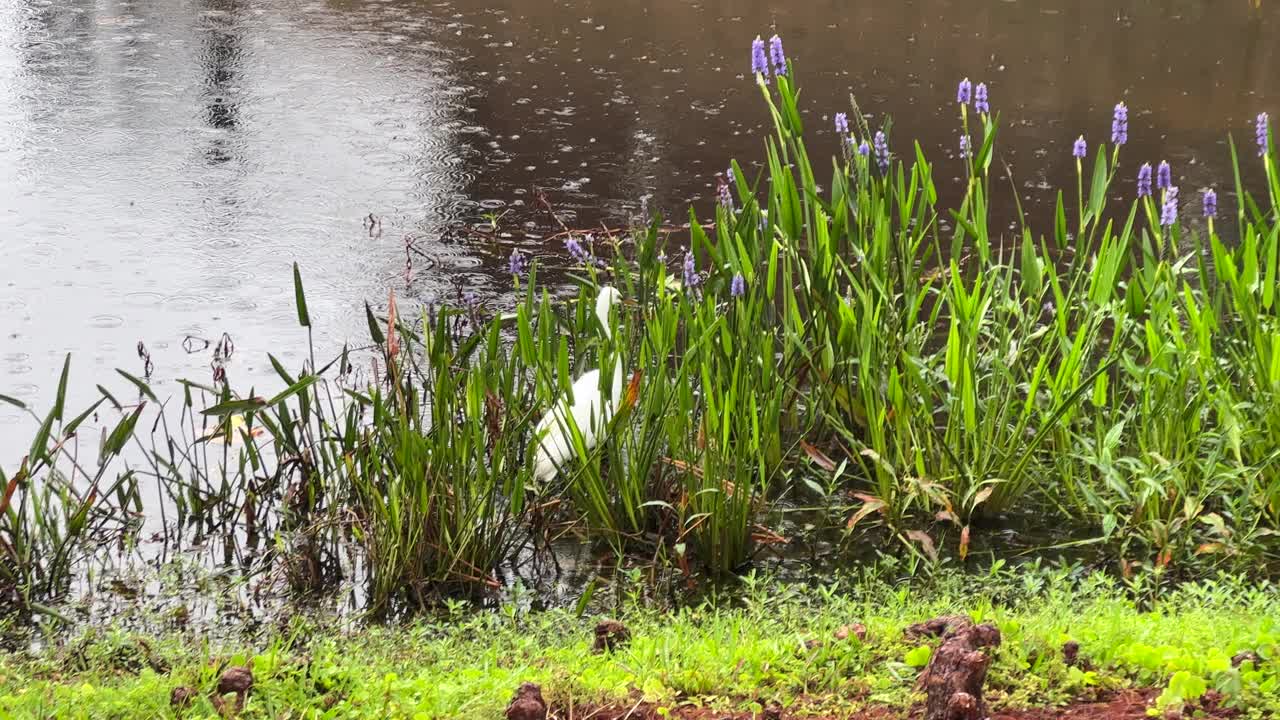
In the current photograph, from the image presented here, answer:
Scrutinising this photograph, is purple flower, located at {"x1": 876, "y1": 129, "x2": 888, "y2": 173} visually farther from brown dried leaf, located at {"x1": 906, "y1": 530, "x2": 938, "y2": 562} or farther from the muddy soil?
the muddy soil

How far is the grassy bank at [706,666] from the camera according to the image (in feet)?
7.87

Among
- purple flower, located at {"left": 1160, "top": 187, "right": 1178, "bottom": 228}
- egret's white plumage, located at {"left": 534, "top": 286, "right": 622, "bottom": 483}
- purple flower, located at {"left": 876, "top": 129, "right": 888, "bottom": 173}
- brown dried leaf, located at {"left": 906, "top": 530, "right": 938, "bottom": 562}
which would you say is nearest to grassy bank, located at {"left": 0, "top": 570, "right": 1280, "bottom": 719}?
brown dried leaf, located at {"left": 906, "top": 530, "right": 938, "bottom": 562}

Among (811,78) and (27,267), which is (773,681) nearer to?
(27,267)

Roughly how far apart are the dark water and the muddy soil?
2587 mm

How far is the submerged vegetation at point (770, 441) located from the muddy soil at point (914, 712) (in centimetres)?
68

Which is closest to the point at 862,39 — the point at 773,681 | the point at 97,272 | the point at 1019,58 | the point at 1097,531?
the point at 1019,58

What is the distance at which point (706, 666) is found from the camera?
2.57 meters

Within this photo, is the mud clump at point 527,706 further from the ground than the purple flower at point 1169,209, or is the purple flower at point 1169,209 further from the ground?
the purple flower at point 1169,209

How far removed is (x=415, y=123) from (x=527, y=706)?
236 inches

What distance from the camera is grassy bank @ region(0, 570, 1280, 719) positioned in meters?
2.40

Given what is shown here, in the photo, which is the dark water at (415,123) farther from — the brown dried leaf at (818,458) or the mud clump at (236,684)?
the mud clump at (236,684)

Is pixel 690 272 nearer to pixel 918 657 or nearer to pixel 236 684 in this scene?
pixel 918 657

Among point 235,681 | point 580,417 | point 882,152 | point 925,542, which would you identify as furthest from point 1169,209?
point 235,681

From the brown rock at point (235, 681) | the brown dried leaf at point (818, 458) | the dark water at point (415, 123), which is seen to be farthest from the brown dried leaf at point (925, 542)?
the dark water at point (415, 123)
